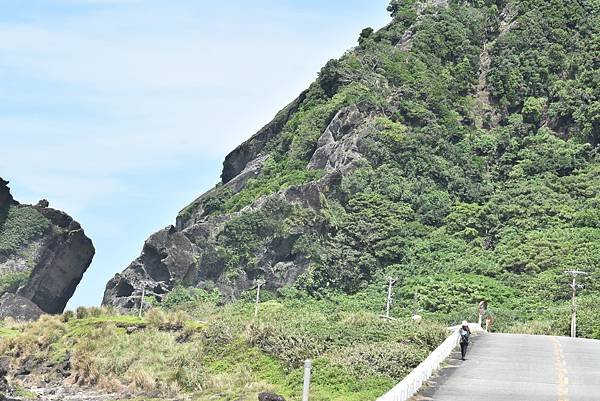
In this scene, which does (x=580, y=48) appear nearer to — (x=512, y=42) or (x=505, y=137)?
(x=512, y=42)

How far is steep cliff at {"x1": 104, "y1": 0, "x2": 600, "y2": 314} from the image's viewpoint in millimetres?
111625

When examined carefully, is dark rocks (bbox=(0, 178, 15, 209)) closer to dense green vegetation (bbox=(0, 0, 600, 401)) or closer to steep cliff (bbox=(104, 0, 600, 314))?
dense green vegetation (bbox=(0, 0, 600, 401))

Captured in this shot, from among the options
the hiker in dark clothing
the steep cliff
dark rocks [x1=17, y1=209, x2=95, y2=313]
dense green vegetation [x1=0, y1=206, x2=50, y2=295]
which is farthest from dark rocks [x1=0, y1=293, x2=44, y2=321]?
the hiker in dark clothing

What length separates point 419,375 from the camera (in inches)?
1475

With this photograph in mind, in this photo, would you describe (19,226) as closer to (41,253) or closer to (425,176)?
(41,253)

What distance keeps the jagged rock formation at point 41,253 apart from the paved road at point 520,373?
72.8 m

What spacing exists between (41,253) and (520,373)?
8623cm

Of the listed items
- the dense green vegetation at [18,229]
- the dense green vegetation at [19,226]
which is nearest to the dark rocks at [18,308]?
the dense green vegetation at [18,229]

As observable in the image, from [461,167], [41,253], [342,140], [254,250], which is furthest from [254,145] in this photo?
[41,253]

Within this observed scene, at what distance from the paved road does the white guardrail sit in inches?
13.4

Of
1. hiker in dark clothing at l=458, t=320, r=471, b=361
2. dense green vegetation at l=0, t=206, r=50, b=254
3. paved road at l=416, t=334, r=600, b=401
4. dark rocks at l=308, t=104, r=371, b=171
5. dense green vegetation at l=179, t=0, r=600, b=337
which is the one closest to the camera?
paved road at l=416, t=334, r=600, b=401

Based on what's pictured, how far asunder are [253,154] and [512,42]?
120 ft

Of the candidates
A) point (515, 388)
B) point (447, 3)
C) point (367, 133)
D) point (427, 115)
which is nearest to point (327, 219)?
point (367, 133)

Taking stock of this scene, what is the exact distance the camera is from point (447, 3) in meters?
165
